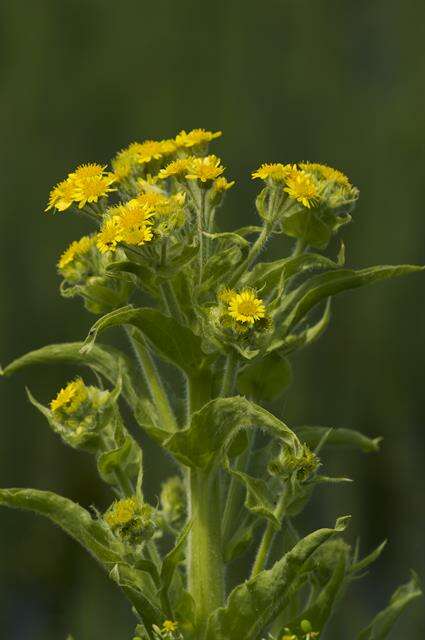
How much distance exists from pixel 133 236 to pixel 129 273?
0.27 feet

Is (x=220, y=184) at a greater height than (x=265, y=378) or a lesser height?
greater

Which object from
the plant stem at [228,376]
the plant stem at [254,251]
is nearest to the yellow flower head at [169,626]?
the plant stem at [228,376]

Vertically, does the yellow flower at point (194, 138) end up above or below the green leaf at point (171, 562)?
above

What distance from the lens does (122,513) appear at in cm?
111

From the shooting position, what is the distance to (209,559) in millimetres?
1184

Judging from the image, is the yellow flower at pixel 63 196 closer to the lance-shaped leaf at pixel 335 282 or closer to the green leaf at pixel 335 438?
the lance-shaped leaf at pixel 335 282

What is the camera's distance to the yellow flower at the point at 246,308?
105cm

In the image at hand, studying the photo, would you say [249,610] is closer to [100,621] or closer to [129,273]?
[129,273]

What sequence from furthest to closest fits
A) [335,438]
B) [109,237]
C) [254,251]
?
1. [335,438]
2. [254,251]
3. [109,237]

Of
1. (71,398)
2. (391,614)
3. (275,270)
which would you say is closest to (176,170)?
(275,270)

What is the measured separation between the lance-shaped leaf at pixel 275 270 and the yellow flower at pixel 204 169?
0.11 meters

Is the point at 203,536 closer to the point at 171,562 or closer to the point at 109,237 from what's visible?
the point at 171,562

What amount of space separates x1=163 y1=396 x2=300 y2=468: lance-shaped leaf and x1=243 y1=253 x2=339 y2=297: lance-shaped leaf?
14cm

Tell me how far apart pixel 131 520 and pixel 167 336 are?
182 mm
